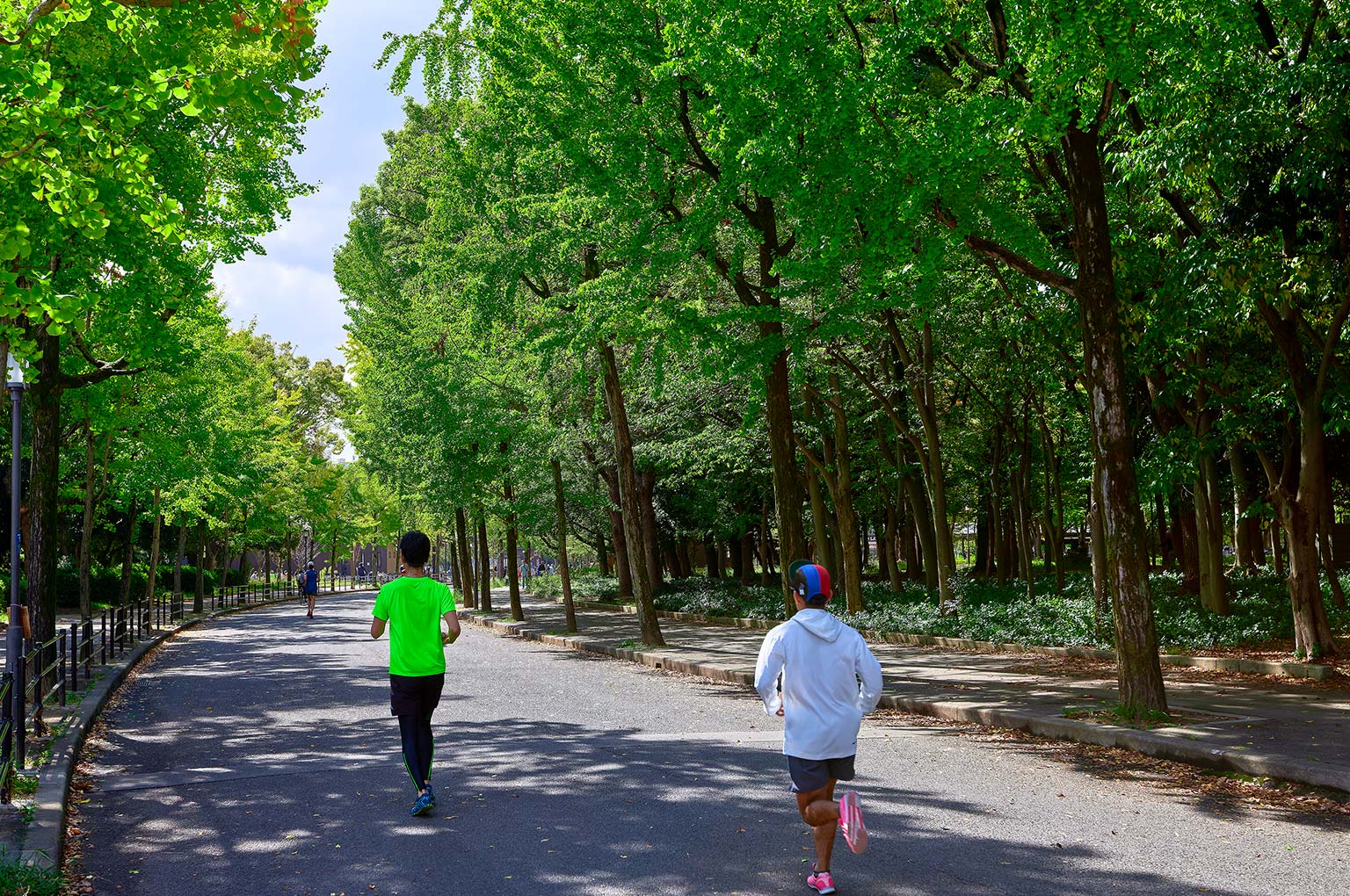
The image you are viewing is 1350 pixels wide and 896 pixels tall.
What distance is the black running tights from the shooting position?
7266mm

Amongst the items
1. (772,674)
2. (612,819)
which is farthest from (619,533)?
(772,674)

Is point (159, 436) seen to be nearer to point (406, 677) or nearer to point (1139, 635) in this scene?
point (406, 677)

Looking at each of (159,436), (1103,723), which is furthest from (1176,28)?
(159,436)

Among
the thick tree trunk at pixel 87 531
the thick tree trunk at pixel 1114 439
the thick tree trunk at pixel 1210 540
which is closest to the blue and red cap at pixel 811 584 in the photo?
the thick tree trunk at pixel 1114 439

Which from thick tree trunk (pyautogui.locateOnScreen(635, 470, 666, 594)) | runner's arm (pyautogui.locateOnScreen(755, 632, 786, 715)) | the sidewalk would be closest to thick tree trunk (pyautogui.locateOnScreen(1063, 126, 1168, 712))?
the sidewalk

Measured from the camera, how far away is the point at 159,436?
25.6 metres

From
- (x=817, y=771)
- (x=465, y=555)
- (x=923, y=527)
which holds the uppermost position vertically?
(x=923, y=527)

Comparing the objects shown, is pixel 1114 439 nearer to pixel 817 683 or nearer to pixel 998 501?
pixel 817 683

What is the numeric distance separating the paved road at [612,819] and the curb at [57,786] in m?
0.26

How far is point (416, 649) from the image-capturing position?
743cm

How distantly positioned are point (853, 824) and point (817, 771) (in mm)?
355

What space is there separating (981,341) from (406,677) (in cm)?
1679

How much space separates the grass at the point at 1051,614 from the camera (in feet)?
55.4

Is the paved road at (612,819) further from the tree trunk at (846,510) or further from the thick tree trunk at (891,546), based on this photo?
the thick tree trunk at (891,546)
